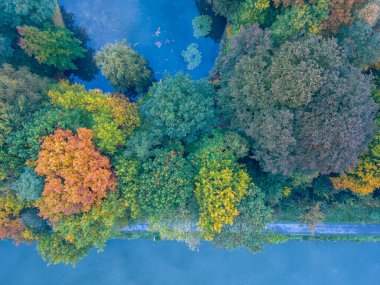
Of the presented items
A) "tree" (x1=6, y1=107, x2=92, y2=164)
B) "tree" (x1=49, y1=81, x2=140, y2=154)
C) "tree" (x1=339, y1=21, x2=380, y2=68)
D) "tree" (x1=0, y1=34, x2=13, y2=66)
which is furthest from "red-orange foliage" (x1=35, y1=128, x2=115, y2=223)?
"tree" (x1=339, y1=21, x2=380, y2=68)

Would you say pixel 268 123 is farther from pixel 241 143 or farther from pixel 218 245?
pixel 218 245

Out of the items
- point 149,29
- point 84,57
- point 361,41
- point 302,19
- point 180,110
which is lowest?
point 180,110

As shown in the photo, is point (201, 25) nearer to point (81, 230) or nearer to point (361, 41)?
point (361, 41)

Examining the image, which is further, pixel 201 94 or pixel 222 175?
pixel 201 94

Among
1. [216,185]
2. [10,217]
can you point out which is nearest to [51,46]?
[10,217]

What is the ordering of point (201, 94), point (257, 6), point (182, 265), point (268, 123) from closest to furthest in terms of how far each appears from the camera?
point (268, 123)
point (257, 6)
point (201, 94)
point (182, 265)

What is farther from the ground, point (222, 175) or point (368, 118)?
point (368, 118)

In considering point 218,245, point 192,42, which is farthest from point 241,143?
point 192,42

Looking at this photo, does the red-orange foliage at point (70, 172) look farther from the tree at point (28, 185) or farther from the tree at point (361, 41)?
the tree at point (361, 41)
